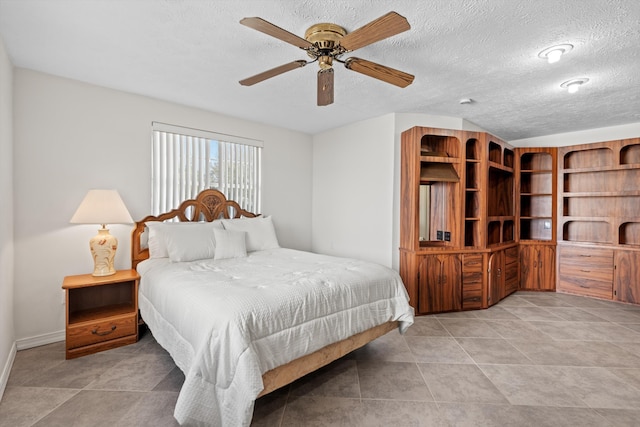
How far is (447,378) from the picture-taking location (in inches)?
91.6

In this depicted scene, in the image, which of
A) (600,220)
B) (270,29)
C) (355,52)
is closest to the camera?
(270,29)

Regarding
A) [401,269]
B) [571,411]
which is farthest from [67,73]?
[571,411]

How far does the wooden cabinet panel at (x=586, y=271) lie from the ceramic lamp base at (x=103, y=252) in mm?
6224

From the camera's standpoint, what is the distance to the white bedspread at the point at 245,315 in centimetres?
159

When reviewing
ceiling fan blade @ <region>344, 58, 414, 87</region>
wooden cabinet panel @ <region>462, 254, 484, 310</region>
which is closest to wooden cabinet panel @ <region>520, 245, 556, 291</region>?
wooden cabinet panel @ <region>462, 254, 484, 310</region>

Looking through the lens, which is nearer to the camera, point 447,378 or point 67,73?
point 447,378

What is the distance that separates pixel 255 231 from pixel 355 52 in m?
2.41

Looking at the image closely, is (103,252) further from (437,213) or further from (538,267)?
(538,267)

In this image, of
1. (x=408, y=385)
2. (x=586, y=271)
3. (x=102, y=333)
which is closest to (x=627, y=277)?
(x=586, y=271)

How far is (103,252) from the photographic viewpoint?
2.89 metres

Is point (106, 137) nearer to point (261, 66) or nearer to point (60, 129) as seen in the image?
point (60, 129)

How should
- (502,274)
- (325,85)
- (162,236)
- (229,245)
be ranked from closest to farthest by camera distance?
(325,85), (162,236), (229,245), (502,274)

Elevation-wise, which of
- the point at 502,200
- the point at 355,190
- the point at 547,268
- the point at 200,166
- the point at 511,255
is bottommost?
the point at 547,268

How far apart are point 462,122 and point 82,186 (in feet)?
15.4
